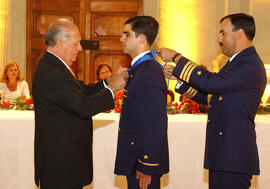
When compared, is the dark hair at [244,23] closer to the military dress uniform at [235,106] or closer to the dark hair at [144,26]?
the military dress uniform at [235,106]

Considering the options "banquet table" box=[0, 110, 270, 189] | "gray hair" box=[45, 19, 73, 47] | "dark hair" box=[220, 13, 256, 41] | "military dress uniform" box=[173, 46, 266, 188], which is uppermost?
"dark hair" box=[220, 13, 256, 41]

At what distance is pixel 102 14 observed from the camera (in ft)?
22.5

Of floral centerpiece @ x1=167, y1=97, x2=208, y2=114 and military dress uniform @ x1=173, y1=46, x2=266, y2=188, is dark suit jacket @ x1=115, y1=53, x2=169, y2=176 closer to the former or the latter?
military dress uniform @ x1=173, y1=46, x2=266, y2=188

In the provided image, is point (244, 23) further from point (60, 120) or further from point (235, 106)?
point (60, 120)

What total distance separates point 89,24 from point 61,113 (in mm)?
4908

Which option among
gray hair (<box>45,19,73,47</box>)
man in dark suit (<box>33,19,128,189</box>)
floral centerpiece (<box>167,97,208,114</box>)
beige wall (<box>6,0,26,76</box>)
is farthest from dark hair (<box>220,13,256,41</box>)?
beige wall (<box>6,0,26,76</box>)

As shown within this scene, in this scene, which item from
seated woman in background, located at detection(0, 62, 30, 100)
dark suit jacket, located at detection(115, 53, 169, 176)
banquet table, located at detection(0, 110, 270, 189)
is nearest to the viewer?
dark suit jacket, located at detection(115, 53, 169, 176)

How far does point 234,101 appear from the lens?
2.11 meters

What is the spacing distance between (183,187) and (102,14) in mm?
4476

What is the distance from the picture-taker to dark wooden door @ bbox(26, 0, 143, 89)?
677 centimetres

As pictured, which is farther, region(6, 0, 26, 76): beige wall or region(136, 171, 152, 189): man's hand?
region(6, 0, 26, 76): beige wall

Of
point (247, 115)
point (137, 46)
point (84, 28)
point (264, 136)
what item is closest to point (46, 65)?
point (137, 46)

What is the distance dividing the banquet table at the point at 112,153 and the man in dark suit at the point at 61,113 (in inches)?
37.4

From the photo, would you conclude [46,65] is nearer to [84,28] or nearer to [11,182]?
[11,182]
